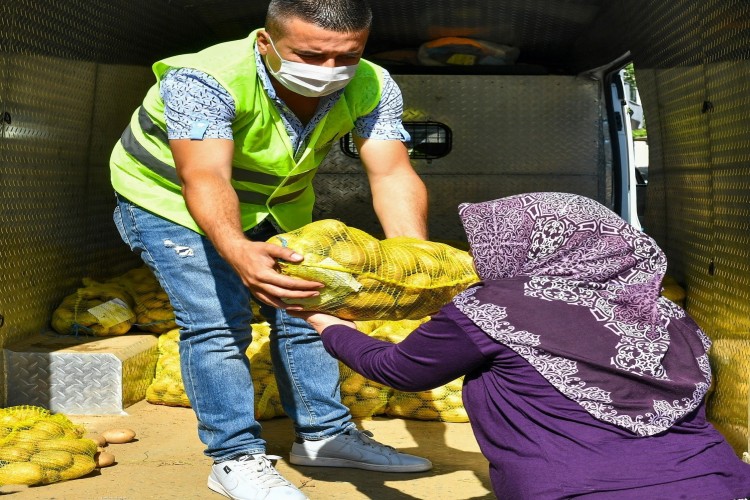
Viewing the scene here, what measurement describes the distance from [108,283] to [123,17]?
5.23 ft

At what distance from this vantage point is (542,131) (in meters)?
7.73

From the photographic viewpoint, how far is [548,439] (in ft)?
7.98

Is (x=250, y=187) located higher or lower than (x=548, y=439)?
higher

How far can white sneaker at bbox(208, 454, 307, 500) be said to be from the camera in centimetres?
348

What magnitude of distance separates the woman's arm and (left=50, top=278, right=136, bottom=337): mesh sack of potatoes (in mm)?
2916

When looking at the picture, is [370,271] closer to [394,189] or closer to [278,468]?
[394,189]

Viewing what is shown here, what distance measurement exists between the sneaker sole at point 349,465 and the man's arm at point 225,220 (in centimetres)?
123

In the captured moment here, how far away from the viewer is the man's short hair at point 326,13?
3.15m

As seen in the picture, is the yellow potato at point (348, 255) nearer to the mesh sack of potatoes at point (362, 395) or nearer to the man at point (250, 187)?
the man at point (250, 187)

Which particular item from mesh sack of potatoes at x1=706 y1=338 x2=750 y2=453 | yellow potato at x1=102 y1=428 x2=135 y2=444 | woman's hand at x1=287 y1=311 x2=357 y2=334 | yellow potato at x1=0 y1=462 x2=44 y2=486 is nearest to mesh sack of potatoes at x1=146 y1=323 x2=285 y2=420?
yellow potato at x1=102 y1=428 x2=135 y2=444

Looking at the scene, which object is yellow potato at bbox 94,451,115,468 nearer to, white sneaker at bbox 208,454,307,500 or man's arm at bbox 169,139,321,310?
white sneaker at bbox 208,454,307,500

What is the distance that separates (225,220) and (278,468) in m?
1.36

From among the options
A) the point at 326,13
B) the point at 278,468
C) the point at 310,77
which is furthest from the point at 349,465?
the point at 326,13

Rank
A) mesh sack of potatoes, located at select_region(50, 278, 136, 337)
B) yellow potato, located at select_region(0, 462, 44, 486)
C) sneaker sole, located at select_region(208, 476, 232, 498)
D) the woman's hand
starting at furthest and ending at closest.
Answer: mesh sack of potatoes, located at select_region(50, 278, 136, 337) → yellow potato, located at select_region(0, 462, 44, 486) → sneaker sole, located at select_region(208, 476, 232, 498) → the woman's hand
